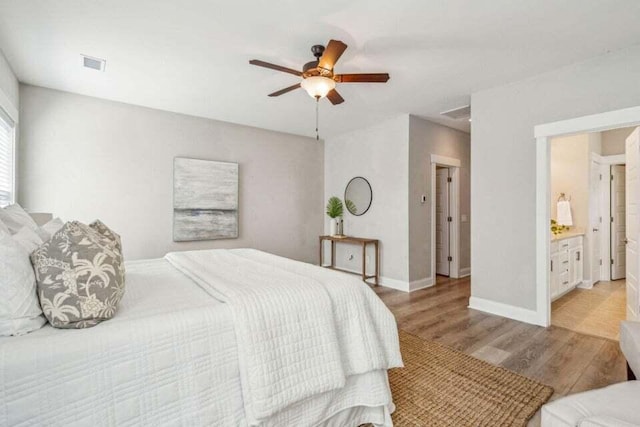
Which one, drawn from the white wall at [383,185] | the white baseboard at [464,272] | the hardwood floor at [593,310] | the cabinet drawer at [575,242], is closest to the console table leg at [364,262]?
the white wall at [383,185]

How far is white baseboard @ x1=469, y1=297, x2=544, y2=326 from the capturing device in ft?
10.2

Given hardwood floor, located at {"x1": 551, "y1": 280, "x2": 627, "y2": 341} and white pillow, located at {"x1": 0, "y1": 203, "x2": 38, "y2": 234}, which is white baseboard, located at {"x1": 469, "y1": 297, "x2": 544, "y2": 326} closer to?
hardwood floor, located at {"x1": 551, "y1": 280, "x2": 627, "y2": 341}

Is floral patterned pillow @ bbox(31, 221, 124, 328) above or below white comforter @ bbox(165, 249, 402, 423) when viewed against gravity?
above

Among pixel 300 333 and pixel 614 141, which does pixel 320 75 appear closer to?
pixel 300 333

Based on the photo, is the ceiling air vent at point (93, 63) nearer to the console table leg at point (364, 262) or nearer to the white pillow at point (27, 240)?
the white pillow at point (27, 240)

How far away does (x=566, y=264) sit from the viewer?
4.05 m

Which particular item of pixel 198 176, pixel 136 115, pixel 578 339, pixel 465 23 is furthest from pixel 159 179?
pixel 578 339

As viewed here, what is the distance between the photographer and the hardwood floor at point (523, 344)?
2.14 meters

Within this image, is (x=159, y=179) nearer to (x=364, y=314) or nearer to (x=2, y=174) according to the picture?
(x=2, y=174)

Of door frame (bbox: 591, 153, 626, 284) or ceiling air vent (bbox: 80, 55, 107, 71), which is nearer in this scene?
ceiling air vent (bbox: 80, 55, 107, 71)

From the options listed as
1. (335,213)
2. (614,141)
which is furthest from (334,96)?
(614,141)

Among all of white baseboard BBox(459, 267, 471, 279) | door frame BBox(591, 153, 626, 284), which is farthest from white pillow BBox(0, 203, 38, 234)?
door frame BBox(591, 153, 626, 284)

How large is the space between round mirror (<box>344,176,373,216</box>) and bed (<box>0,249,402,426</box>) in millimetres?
3263

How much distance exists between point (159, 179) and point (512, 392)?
4445 millimetres
